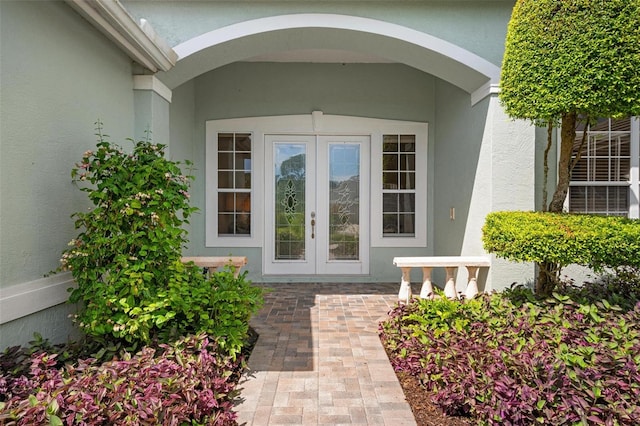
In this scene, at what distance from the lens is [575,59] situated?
3.12 metres

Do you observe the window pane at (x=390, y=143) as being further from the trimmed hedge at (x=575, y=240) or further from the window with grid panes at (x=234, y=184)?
the trimmed hedge at (x=575, y=240)

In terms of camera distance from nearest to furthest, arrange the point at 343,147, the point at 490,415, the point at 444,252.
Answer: the point at 490,415 → the point at 444,252 → the point at 343,147

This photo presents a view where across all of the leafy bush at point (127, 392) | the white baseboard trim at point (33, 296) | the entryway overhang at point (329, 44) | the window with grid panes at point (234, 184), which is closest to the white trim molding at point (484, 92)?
the entryway overhang at point (329, 44)

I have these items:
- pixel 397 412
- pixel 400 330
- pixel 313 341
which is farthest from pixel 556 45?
pixel 313 341

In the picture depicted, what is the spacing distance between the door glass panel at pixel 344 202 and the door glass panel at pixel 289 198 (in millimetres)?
508

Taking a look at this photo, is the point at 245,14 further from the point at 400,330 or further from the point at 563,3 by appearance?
the point at 400,330

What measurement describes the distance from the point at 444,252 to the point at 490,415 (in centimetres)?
402

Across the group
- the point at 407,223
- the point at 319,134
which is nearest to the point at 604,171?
the point at 407,223

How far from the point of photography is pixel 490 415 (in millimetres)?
2295

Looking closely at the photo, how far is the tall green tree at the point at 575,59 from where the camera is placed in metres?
3.05

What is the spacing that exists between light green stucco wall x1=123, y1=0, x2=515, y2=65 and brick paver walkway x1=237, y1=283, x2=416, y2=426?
3361mm

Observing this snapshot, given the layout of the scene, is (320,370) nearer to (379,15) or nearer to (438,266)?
(438,266)

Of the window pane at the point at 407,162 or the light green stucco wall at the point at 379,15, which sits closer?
the light green stucco wall at the point at 379,15

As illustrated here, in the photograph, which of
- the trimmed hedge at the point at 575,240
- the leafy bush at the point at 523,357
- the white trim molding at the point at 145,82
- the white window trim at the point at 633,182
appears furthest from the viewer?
the white window trim at the point at 633,182
